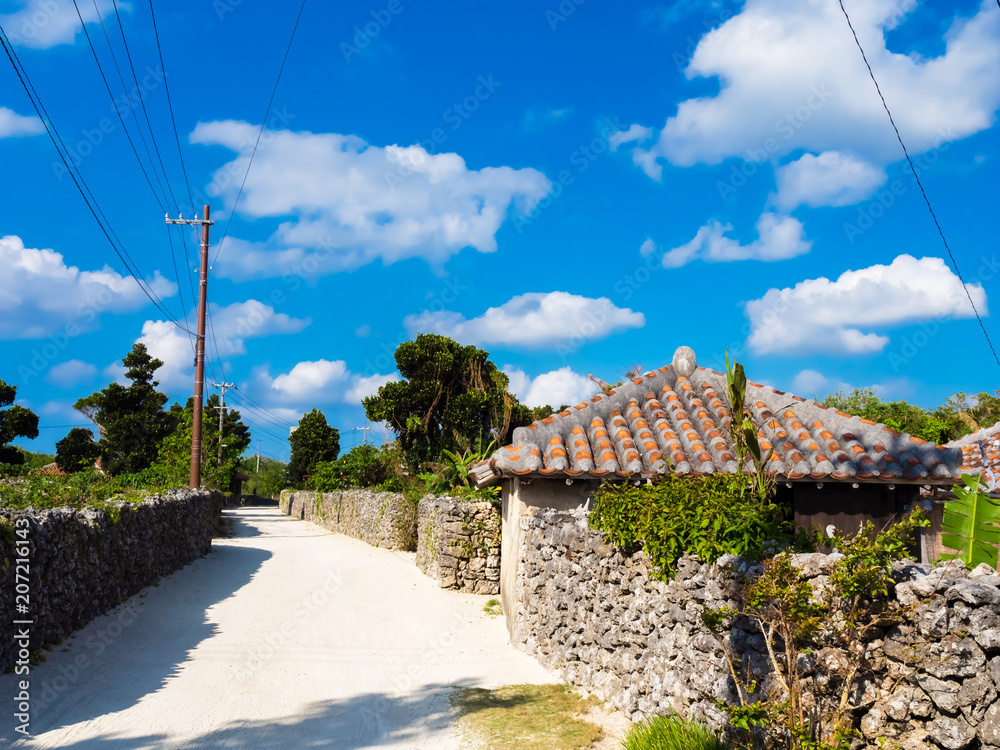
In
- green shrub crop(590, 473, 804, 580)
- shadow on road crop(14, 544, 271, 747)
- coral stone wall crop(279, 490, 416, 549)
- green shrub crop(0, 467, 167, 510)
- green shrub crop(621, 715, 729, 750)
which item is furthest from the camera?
coral stone wall crop(279, 490, 416, 549)

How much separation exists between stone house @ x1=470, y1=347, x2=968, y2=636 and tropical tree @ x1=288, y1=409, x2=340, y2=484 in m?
41.6

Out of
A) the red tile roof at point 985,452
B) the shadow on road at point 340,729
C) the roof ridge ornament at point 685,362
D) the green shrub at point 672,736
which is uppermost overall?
the roof ridge ornament at point 685,362

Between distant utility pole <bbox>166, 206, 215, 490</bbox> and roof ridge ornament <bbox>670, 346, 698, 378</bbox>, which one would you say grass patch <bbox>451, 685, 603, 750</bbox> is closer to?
roof ridge ornament <bbox>670, 346, 698, 378</bbox>

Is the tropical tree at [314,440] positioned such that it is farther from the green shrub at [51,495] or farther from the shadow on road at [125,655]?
the shadow on road at [125,655]

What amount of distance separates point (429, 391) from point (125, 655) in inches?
638

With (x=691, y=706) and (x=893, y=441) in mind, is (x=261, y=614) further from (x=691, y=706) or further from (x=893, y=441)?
(x=893, y=441)

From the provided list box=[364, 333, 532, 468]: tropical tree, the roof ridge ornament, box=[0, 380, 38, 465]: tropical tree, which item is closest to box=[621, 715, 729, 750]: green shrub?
the roof ridge ornament

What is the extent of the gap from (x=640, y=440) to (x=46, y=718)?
316 inches

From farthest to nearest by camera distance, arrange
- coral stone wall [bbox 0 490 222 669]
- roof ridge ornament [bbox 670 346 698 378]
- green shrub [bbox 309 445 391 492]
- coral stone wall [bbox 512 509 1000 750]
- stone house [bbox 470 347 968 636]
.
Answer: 1. green shrub [bbox 309 445 391 492]
2. roof ridge ornament [bbox 670 346 698 378]
3. stone house [bbox 470 347 968 636]
4. coral stone wall [bbox 0 490 222 669]
5. coral stone wall [bbox 512 509 1000 750]

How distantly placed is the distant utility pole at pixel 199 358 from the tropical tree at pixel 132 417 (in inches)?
749

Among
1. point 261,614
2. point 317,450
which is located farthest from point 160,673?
point 317,450

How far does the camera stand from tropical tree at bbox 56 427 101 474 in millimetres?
40250

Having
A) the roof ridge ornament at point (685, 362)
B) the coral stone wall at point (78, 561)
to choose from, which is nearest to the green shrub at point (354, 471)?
the coral stone wall at point (78, 561)

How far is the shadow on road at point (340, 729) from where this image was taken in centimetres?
625
